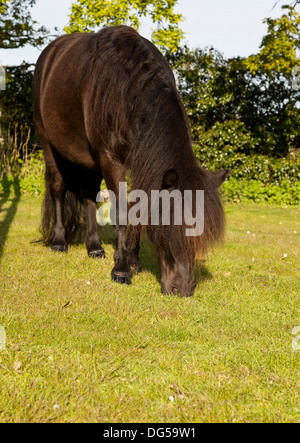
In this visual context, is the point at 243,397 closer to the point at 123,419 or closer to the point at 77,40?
the point at 123,419

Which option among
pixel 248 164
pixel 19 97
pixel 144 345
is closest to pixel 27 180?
pixel 19 97

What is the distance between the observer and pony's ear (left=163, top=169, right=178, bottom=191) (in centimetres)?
320

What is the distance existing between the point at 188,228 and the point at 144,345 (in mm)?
942

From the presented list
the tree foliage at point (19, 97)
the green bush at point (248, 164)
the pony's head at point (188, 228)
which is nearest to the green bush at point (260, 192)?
the green bush at point (248, 164)

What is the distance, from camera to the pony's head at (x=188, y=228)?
3217mm

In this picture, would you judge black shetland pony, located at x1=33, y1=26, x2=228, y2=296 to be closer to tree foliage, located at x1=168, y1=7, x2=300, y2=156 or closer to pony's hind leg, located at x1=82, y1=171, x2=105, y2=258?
pony's hind leg, located at x1=82, y1=171, x2=105, y2=258

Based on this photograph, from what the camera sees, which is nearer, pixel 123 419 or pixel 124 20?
pixel 123 419

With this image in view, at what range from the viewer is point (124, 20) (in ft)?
32.2

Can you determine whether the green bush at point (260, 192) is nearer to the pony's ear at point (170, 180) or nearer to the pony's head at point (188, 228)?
the pony's head at point (188, 228)

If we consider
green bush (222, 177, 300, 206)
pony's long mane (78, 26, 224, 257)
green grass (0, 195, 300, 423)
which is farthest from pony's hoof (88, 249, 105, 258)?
green bush (222, 177, 300, 206)

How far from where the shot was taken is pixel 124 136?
3723 mm

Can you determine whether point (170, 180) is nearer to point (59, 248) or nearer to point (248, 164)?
point (59, 248)
